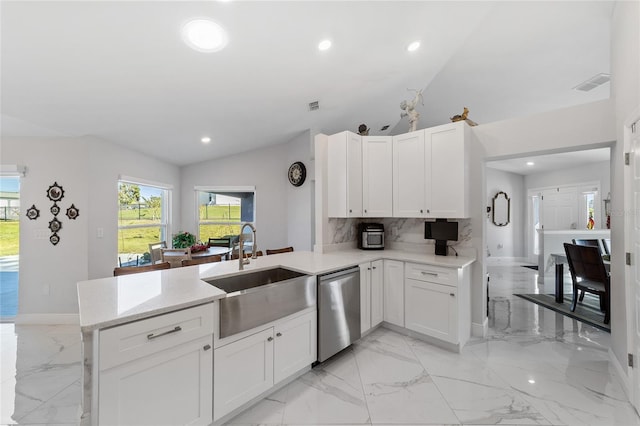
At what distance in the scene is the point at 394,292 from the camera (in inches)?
117

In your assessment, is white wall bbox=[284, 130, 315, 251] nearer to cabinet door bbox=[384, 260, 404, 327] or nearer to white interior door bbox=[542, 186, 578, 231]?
cabinet door bbox=[384, 260, 404, 327]

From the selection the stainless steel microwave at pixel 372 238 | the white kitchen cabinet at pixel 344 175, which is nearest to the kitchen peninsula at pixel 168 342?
the white kitchen cabinet at pixel 344 175

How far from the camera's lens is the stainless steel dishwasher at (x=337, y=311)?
7.45 ft

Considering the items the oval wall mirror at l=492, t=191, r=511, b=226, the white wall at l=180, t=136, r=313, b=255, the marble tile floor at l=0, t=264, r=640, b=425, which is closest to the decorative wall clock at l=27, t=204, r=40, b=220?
the marble tile floor at l=0, t=264, r=640, b=425

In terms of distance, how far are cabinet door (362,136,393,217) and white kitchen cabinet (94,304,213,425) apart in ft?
7.74

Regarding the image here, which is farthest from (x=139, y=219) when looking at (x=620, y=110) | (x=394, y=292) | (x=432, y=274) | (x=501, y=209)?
(x=501, y=209)

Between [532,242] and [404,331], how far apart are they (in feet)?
23.8

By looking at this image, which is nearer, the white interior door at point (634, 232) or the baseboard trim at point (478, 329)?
the white interior door at point (634, 232)

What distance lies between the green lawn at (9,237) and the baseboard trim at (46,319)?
2.84 feet

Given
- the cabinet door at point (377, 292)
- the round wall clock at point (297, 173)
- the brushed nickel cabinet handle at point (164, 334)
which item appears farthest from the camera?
the round wall clock at point (297, 173)

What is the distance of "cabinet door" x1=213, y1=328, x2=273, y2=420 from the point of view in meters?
1.60

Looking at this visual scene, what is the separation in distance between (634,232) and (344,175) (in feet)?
8.11

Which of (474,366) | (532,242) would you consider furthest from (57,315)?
(532,242)

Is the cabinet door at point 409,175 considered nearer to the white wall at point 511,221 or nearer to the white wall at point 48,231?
the white wall at point 48,231
